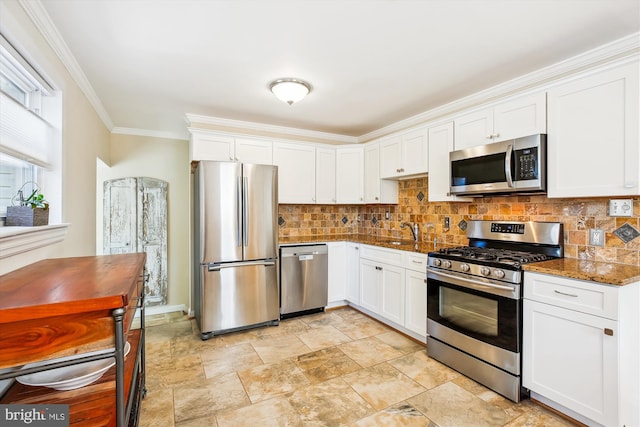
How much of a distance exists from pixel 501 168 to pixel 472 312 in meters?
1.15

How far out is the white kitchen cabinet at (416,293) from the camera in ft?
9.49

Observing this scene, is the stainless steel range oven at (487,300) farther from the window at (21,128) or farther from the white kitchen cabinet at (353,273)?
the window at (21,128)

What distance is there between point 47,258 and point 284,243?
2.19m

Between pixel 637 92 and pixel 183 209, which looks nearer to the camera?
pixel 637 92

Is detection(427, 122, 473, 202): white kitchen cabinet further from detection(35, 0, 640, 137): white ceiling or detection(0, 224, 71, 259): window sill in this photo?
detection(0, 224, 71, 259): window sill

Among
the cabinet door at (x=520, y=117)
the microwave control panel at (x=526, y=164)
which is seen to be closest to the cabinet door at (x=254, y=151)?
the cabinet door at (x=520, y=117)

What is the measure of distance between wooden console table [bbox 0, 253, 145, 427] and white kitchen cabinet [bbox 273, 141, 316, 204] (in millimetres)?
2641

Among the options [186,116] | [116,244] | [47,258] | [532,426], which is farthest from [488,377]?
[116,244]

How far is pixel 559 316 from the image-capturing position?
1894mm

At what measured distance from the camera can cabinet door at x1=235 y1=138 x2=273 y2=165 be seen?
11.8ft

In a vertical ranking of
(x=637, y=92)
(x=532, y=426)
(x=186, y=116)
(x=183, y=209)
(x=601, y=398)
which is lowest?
(x=532, y=426)

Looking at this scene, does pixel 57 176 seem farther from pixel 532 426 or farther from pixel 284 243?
pixel 532 426

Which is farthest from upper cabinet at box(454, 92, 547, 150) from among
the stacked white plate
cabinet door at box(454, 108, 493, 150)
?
the stacked white plate

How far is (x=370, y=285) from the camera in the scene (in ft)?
11.9
